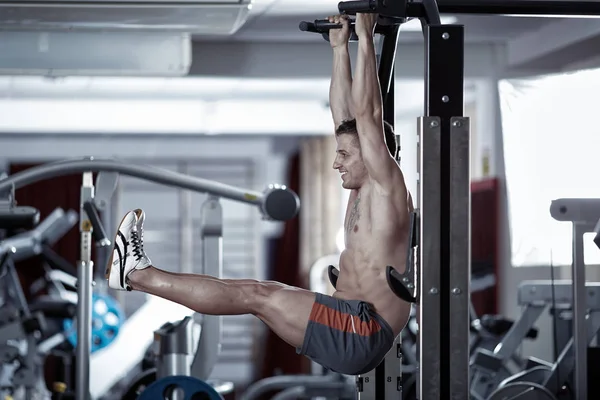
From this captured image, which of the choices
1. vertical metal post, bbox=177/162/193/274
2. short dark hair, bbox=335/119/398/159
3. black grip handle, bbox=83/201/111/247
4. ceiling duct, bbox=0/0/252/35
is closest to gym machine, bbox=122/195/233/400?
black grip handle, bbox=83/201/111/247

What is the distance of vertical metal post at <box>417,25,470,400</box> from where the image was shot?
232 cm

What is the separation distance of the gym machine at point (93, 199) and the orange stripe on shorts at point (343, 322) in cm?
120

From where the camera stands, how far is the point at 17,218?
387cm

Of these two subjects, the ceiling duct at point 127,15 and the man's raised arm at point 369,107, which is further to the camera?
the ceiling duct at point 127,15

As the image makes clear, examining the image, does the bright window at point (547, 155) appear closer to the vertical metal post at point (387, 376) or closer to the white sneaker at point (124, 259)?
the vertical metal post at point (387, 376)

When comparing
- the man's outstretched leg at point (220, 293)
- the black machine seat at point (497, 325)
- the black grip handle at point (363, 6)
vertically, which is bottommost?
the black machine seat at point (497, 325)

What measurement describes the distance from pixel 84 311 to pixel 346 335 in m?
1.59

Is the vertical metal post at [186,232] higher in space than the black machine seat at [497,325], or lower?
higher

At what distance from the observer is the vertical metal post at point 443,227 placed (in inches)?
91.5

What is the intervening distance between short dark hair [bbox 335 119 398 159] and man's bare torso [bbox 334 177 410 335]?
176 mm

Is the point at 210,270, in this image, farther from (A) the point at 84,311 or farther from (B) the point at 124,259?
(B) the point at 124,259

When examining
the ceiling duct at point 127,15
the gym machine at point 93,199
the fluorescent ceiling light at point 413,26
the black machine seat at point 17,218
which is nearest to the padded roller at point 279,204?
the gym machine at point 93,199

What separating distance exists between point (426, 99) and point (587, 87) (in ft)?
9.19

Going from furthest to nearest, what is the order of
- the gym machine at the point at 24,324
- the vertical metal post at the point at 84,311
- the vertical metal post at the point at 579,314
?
the gym machine at the point at 24,324, the vertical metal post at the point at 84,311, the vertical metal post at the point at 579,314
